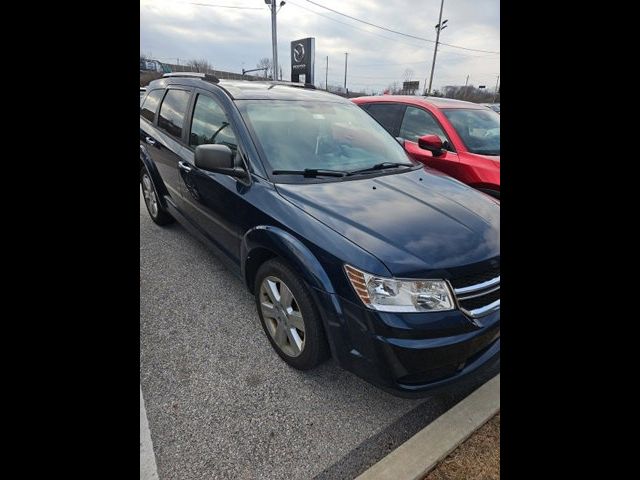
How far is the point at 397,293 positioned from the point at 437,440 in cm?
77

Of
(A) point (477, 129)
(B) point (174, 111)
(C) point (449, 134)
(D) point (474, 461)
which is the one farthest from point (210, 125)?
(A) point (477, 129)

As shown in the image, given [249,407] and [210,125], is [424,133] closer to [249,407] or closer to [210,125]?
[210,125]

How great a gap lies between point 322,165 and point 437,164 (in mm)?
2406

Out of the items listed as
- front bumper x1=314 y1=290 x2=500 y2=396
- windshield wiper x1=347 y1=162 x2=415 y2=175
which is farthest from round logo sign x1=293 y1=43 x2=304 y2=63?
front bumper x1=314 y1=290 x2=500 y2=396

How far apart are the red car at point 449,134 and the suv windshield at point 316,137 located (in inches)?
54.1

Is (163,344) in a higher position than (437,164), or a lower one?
lower

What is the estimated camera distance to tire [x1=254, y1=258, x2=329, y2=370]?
198 centimetres

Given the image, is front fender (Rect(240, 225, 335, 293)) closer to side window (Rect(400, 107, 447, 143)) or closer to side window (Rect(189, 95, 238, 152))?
side window (Rect(189, 95, 238, 152))

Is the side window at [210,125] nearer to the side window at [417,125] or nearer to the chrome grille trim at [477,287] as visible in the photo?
the chrome grille trim at [477,287]
